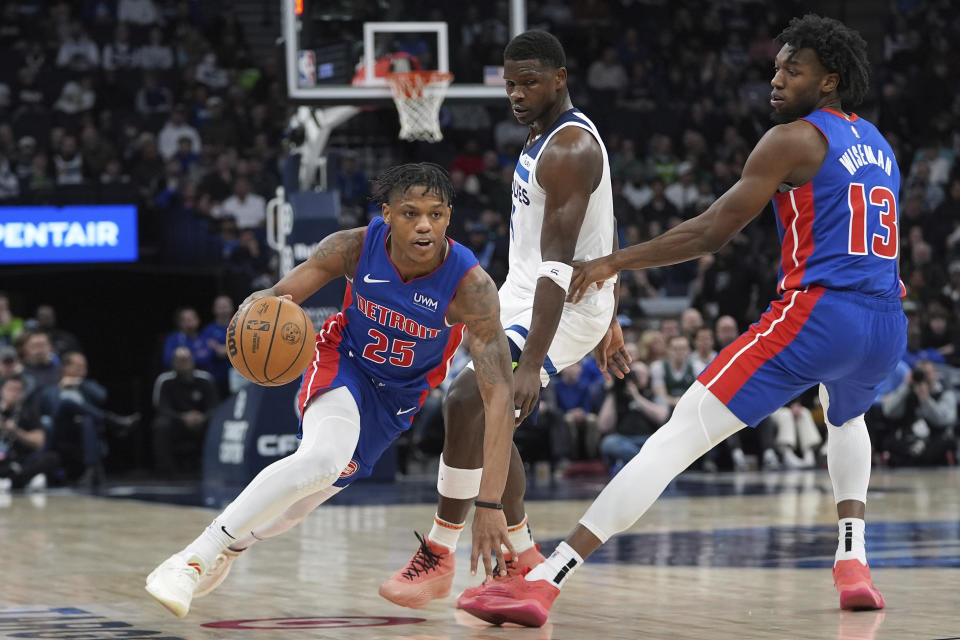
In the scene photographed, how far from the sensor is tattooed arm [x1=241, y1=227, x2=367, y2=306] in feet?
16.7

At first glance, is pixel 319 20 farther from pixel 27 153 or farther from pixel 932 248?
pixel 932 248

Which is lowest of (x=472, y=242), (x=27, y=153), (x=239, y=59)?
(x=472, y=242)

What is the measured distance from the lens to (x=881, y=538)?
7.80 metres

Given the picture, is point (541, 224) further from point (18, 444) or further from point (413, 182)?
point (18, 444)

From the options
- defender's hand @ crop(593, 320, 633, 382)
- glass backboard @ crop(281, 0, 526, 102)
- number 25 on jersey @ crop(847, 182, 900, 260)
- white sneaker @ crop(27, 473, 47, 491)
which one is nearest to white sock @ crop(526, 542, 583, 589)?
defender's hand @ crop(593, 320, 633, 382)

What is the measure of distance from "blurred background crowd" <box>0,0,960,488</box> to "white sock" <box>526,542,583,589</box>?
7078 mm

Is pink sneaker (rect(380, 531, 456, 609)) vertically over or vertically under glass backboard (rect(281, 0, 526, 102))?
under

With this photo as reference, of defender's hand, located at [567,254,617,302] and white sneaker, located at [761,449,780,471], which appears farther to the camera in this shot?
white sneaker, located at [761,449,780,471]

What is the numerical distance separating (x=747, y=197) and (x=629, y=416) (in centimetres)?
855

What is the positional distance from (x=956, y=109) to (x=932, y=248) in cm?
338

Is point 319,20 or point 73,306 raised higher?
point 319,20

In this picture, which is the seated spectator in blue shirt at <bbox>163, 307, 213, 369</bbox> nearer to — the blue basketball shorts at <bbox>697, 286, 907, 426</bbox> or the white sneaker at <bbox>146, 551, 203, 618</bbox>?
the white sneaker at <bbox>146, 551, 203, 618</bbox>

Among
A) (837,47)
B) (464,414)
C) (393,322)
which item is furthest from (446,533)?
(837,47)

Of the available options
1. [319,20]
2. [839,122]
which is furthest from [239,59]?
[839,122]
